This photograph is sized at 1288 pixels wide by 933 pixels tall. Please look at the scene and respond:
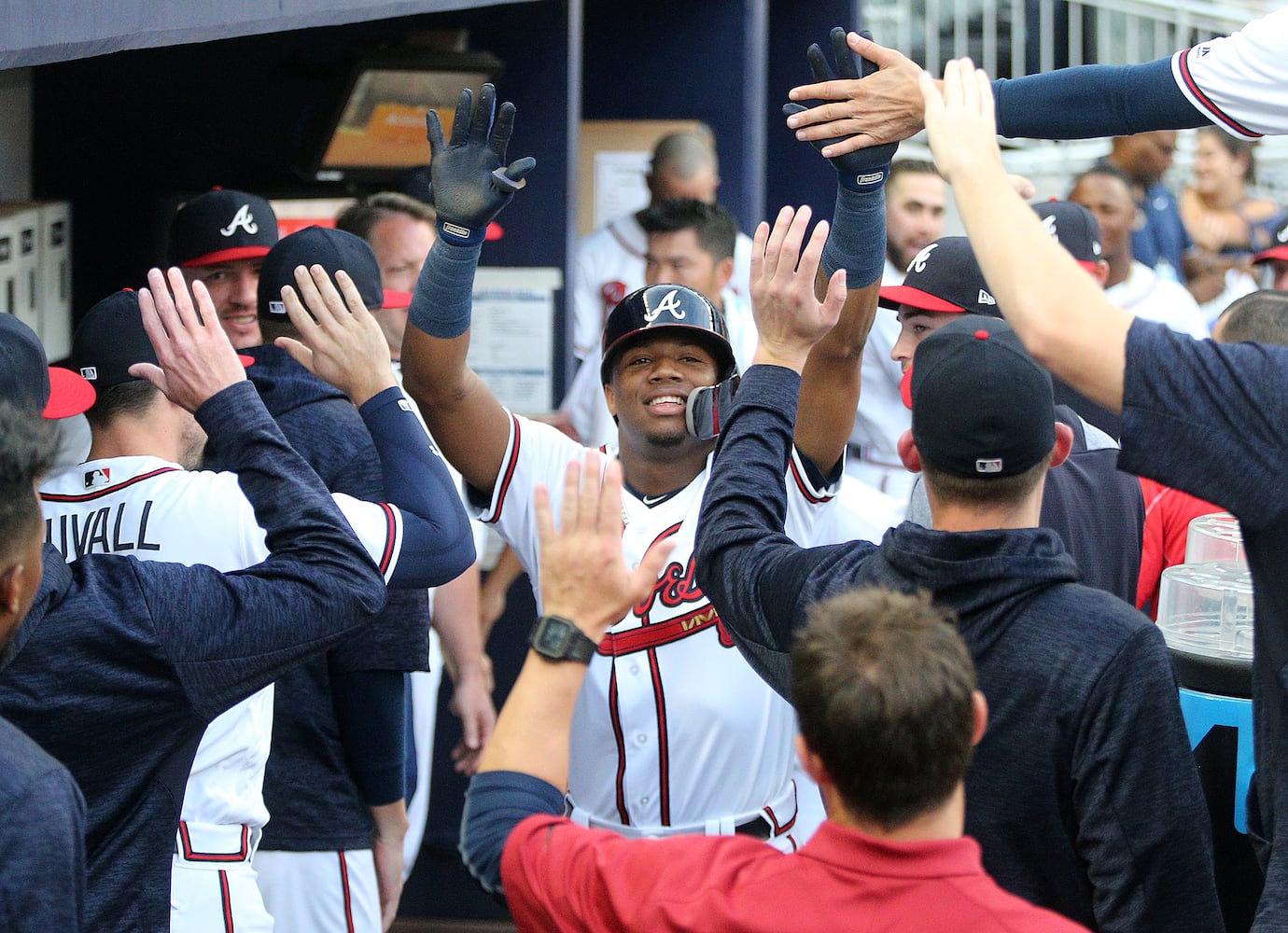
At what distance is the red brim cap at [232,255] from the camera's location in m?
3.68

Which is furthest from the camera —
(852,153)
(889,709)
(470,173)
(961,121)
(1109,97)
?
(470,173)

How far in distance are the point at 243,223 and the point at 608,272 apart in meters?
2.10

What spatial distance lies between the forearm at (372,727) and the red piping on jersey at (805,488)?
3.34ft

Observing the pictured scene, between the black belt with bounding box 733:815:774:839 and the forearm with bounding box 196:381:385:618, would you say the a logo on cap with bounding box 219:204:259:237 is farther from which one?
the black belt with bounding box 733:815:774:839

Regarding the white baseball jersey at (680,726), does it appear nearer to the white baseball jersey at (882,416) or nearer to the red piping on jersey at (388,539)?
the red piping on jersey at (388,539)

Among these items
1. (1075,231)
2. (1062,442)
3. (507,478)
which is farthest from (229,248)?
(1062,442)

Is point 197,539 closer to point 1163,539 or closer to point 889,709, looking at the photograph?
point 889,709

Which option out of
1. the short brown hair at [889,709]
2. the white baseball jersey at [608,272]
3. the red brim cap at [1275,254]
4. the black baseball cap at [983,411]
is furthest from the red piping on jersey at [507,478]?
the red brim cap at [1275,254]

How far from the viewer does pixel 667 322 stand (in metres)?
2.96

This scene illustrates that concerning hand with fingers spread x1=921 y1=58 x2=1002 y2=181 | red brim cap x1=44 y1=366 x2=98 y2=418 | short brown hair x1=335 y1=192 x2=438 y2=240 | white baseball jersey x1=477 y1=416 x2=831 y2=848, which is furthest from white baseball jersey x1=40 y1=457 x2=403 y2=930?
short brown hair x1=335 y1=192 x2=438 y2=240

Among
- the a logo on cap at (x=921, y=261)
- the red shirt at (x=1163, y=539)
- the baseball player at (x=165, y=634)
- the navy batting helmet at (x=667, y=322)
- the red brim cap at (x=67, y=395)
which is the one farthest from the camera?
the a logo on cap at (x=921, y=261)

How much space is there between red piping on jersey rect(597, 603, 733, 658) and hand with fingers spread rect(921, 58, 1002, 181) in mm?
1156

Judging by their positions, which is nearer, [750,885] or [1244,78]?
[750,885]

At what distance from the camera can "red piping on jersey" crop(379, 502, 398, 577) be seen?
7.51 ft
